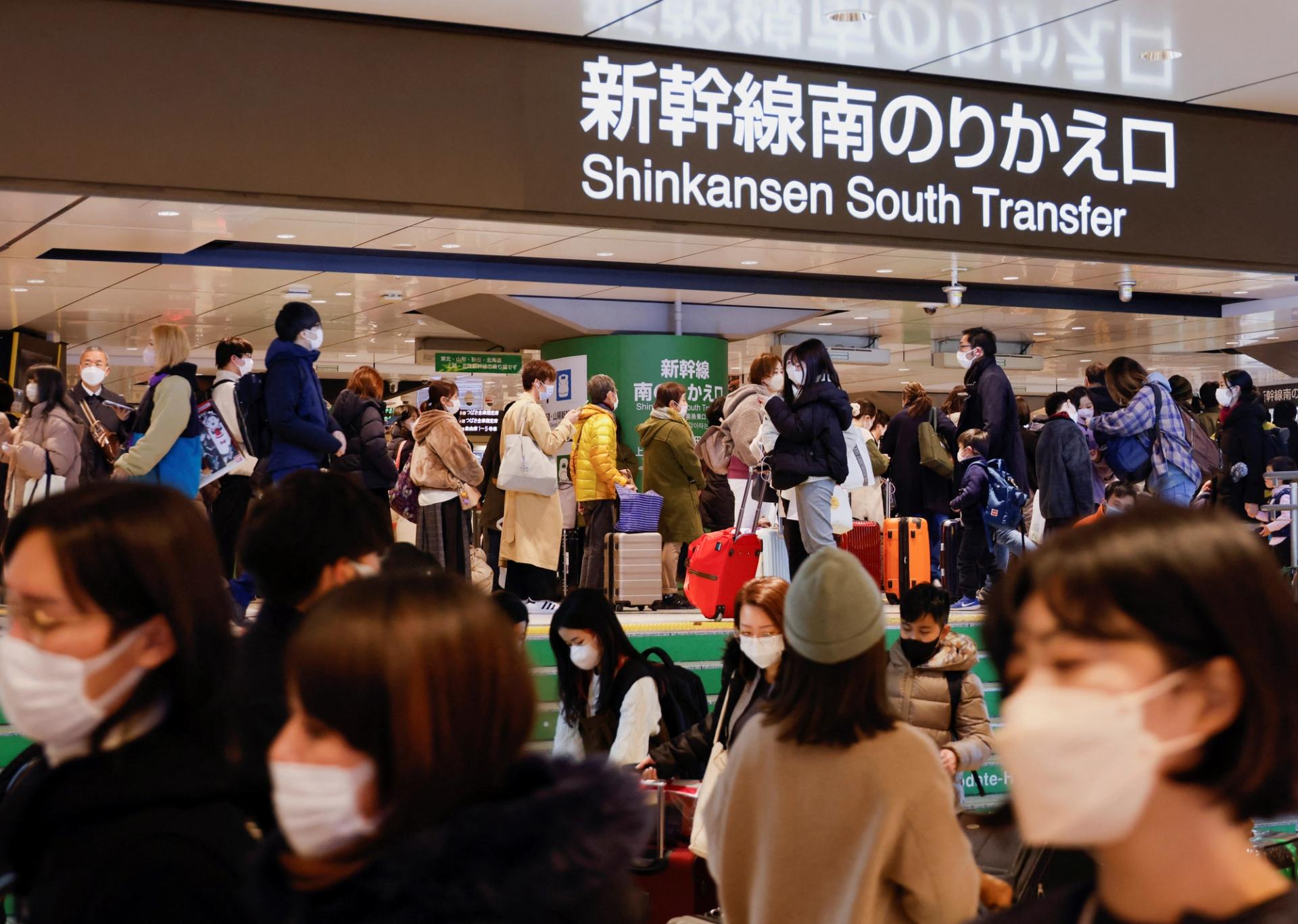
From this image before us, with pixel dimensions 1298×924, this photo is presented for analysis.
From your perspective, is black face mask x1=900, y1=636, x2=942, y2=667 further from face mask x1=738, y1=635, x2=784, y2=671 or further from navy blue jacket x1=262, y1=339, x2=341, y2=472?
navy blue jacket x1=262, y1=339, x2=341, y2=472

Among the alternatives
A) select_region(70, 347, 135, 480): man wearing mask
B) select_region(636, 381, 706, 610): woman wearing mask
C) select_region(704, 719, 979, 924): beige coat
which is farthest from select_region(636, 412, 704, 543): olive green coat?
select_region(704, 719, 979, 924): beige coat

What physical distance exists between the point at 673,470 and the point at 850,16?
451 cm

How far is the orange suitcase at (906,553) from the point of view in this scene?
31.1ft

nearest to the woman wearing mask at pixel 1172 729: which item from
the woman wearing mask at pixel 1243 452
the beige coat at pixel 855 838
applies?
the beige coat at pixel 855 838

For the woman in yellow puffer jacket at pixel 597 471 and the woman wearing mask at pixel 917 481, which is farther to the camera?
the woman wearing mask at pixel 917 481

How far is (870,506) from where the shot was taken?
10289 mm

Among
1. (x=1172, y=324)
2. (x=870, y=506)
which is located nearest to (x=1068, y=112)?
(x=870, y=506)

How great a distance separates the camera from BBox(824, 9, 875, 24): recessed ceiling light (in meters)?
5.08

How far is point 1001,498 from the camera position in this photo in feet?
28.1

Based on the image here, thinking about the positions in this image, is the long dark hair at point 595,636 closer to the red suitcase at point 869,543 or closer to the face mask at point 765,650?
the face mask at point 765,650

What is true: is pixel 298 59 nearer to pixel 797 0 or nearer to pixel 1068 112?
pixel 797 0

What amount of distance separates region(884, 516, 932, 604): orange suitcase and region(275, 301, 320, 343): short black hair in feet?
14.9

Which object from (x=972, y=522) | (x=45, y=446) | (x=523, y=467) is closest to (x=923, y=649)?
(x=523, y=467)

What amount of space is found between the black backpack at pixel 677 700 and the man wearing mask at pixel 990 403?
3.05 m
